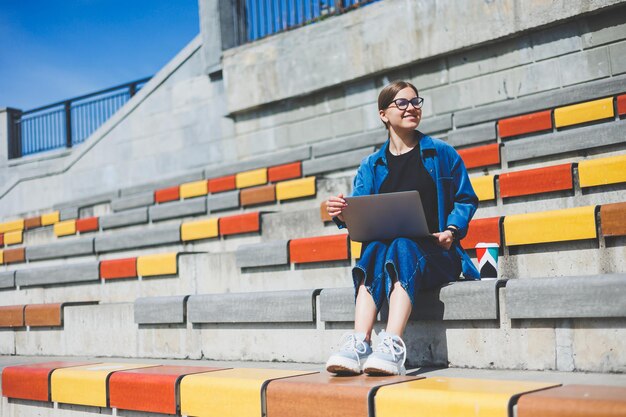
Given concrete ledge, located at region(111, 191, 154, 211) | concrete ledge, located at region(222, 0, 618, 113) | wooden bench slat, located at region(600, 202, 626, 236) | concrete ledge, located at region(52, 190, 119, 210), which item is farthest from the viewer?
concrete ledge, located at region(52, 190, 119, 210)

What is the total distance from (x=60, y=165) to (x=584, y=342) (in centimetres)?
1007

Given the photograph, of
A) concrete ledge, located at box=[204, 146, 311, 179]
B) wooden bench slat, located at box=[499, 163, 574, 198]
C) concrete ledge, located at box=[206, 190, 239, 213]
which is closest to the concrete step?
wooden bench slat, located at box=[499, 163, 574, 198]

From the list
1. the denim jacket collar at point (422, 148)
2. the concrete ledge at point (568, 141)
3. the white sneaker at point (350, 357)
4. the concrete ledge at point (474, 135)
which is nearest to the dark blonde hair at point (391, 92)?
the denim jacket collar at point (422, 148)

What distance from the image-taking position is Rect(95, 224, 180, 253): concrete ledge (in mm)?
5852

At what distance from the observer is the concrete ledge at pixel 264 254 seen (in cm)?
415

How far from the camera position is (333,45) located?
343 inches

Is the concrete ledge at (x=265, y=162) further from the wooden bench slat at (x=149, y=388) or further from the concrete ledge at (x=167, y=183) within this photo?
the wooden bench slat at (x=149, y=388)

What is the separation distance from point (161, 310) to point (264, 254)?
0.67 meters

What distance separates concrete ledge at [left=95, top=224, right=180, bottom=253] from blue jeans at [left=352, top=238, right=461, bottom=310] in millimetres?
3129

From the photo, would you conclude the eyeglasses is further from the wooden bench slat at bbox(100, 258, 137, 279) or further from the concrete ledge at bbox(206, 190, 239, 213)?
the concrete ledge at bbox(206, 190, 239, 213)

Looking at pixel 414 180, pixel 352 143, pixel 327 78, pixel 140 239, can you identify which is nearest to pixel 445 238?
pixel 414 180

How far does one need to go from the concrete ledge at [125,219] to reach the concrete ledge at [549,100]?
3030mm

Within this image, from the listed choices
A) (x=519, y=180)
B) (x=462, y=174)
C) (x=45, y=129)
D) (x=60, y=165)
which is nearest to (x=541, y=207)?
(x=519, y=180)

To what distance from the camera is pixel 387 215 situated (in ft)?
9.61
